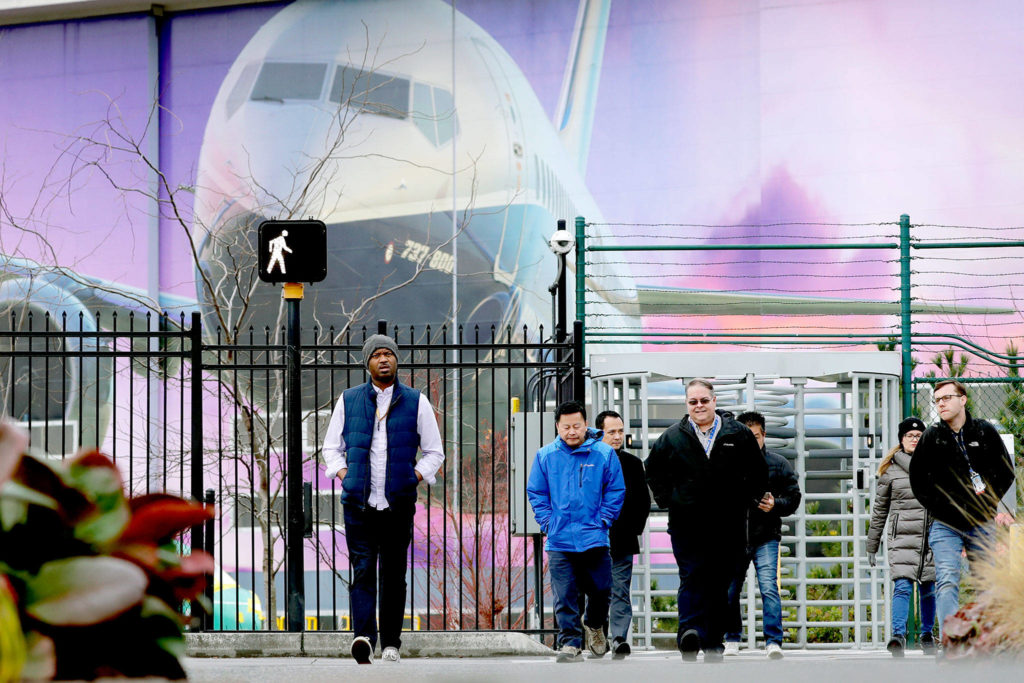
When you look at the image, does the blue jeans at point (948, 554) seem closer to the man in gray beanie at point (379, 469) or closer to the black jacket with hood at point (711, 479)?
the black jacket with hood at point (711, 479)

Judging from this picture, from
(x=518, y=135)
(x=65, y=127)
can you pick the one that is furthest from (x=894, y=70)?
(x=65, y=127)

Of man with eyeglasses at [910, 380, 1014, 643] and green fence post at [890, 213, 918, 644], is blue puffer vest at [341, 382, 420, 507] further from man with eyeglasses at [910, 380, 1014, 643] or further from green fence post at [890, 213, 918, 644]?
green fence post at [890, 213, 918, 644]

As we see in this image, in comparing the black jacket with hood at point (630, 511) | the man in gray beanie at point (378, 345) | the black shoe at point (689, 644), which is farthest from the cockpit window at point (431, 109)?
the black shoe at point (689, 644)

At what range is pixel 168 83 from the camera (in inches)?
1265

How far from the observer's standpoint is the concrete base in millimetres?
8711

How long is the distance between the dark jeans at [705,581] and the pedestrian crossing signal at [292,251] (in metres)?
2.73

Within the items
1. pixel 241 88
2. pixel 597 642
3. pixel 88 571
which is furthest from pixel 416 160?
pixel 88 571

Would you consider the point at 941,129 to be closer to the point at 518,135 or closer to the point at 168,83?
the point at 518,135

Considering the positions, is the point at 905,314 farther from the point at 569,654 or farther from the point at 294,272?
the point at 294,272

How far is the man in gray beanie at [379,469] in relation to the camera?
754cm

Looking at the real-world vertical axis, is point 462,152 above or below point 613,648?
above

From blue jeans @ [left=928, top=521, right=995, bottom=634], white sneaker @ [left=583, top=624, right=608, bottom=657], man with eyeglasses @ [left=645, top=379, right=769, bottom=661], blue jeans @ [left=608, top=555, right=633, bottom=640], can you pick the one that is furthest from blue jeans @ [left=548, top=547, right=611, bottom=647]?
blue jeans @ [left=928, top=521, right=995, bottom=634]

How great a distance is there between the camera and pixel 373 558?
7.61 m

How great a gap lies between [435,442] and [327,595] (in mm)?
21639
